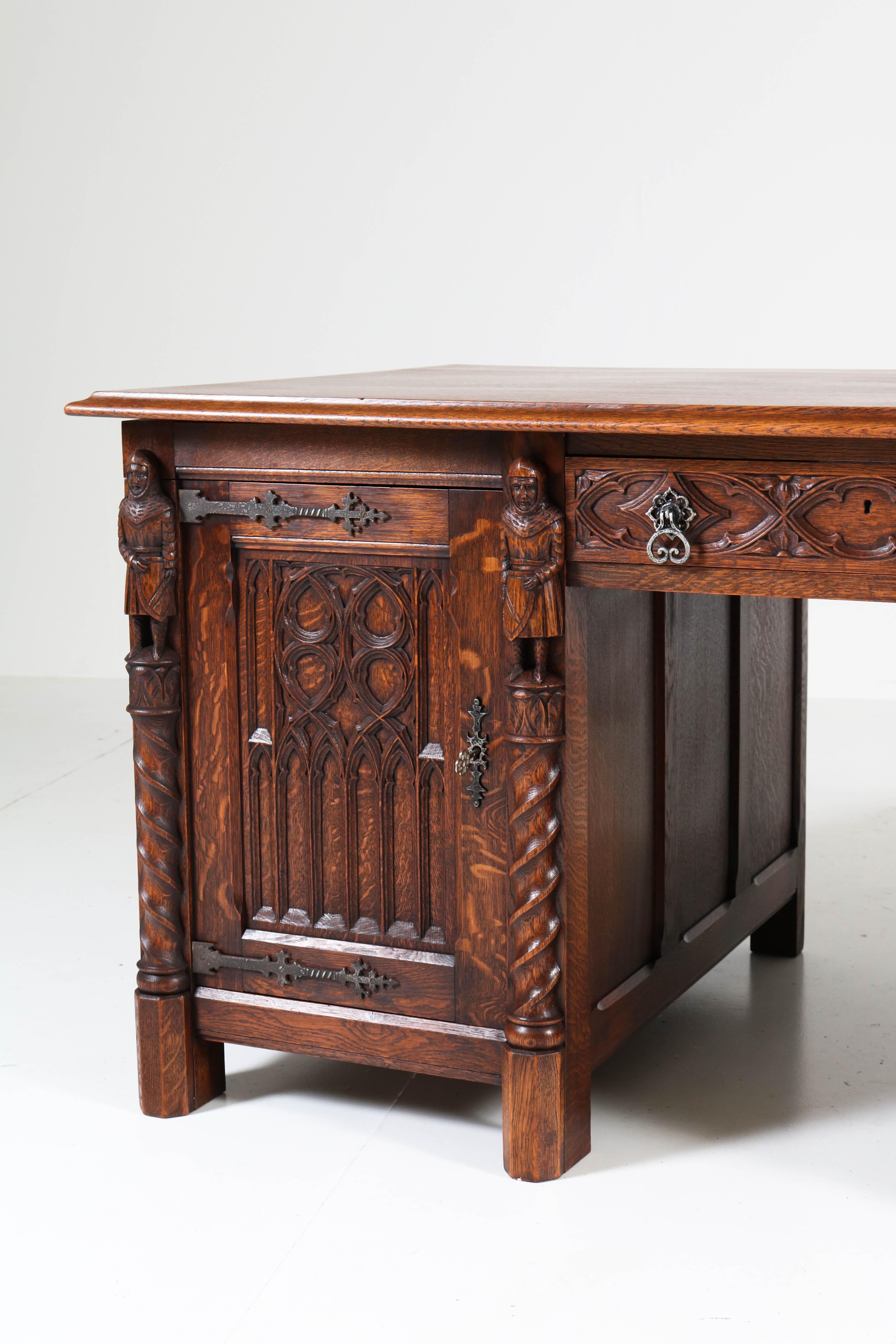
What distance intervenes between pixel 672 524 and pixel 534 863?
0.55 meters

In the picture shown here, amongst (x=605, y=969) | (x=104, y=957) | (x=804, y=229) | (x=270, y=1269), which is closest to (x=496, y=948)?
(x=605, y=969)

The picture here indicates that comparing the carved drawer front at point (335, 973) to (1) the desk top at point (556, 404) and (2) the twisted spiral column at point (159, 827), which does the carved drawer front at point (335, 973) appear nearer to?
(2) the twisted spiral column at point (159, 827)

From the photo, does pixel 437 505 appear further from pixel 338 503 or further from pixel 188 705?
pixel 188 705

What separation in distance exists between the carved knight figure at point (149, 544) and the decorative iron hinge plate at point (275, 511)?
0.03 m

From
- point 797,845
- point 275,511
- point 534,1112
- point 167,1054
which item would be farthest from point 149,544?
point 797,845

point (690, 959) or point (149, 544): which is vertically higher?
point (149, 544)

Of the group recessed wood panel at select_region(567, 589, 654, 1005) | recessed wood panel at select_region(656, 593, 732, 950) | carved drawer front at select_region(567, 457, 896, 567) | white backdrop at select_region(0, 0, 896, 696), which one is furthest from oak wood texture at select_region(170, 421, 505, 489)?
white backdrop at select_region(0, 0, 896, 696)

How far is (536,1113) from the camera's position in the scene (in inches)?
96.8

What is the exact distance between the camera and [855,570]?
213 cm

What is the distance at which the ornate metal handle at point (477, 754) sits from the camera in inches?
97.5

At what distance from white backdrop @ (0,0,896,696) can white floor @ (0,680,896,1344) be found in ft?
10.1

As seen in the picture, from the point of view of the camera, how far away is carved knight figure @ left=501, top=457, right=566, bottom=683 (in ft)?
7.68

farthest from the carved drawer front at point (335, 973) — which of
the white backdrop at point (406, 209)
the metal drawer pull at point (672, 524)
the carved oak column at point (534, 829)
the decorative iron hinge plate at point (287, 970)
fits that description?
the white backdrop at point (406, 209)

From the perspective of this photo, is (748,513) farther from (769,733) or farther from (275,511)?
(769,733)
